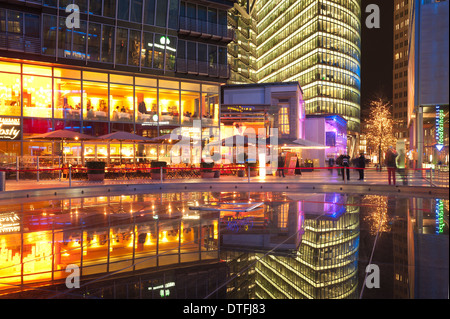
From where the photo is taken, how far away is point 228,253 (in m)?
7.17

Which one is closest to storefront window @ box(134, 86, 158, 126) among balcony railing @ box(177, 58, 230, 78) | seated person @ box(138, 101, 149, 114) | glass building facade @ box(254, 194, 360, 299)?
seated person @ box(138, 101, 149, 114)

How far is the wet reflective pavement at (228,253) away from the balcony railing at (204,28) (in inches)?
1018

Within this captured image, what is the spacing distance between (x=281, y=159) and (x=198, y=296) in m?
27.1

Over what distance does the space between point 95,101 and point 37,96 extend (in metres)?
4.35

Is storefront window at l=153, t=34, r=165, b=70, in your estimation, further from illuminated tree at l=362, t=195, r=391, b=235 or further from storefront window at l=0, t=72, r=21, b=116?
illuminated tree at l=362, t=195, r=391, b=235

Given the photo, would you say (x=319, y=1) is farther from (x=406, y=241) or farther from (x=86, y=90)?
(x=406, y=241)

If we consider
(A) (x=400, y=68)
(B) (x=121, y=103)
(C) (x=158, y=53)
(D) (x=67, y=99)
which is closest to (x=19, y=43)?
(D) (x=67, y=99)

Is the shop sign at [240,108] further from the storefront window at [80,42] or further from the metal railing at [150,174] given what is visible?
the storefront window at [80,42]

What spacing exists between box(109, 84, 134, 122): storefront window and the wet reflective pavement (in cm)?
2107

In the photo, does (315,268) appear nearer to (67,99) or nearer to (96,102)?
(67,99)

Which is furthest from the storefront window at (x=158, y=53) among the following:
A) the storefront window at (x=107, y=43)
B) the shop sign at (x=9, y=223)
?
the shop sign at (x=9, y=223)

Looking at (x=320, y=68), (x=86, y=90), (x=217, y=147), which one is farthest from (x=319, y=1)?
(x=86, y=90)

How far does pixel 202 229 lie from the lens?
9570mm

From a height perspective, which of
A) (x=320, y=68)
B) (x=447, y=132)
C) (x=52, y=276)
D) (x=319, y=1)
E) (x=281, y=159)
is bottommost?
(x=52, y=276)
